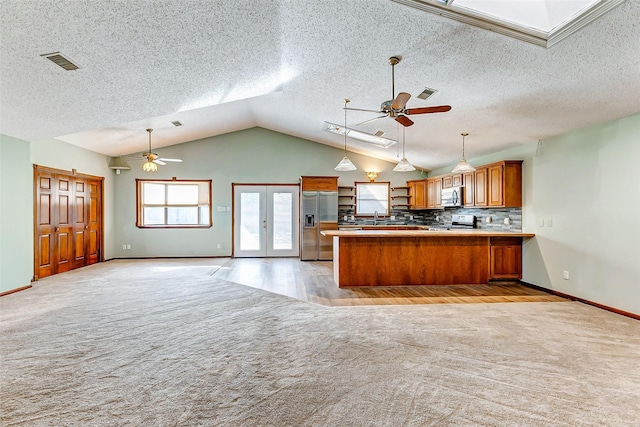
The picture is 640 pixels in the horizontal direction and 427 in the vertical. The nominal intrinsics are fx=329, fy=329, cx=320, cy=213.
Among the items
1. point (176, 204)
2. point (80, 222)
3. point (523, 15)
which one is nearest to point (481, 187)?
point (523, 15)

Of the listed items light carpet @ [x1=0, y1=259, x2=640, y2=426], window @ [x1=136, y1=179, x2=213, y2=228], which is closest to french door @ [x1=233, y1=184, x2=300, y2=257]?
window @ [x1=136, y1=179, x2=213, y2=228]

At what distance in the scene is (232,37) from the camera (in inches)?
142

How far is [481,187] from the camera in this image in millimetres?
6141

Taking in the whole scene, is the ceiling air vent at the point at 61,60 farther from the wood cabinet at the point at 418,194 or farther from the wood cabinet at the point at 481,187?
the wood cabinet at the point at 418,194

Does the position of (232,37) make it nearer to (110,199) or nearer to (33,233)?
(33,233)

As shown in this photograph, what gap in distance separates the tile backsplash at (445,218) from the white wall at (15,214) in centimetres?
633

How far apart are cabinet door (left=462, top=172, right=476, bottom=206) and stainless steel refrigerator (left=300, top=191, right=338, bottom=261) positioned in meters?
3.07

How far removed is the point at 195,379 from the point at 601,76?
4.61 meters

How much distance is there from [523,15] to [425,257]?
3.62 metres

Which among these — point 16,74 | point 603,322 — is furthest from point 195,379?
point 603,322

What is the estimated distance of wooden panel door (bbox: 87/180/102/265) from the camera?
24.5ft

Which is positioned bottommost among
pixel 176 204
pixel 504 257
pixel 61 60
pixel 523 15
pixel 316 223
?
pixel 504 257

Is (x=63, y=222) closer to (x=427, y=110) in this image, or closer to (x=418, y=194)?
(x=427, y=110)

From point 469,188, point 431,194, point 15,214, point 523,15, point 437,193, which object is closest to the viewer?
point 523,15
